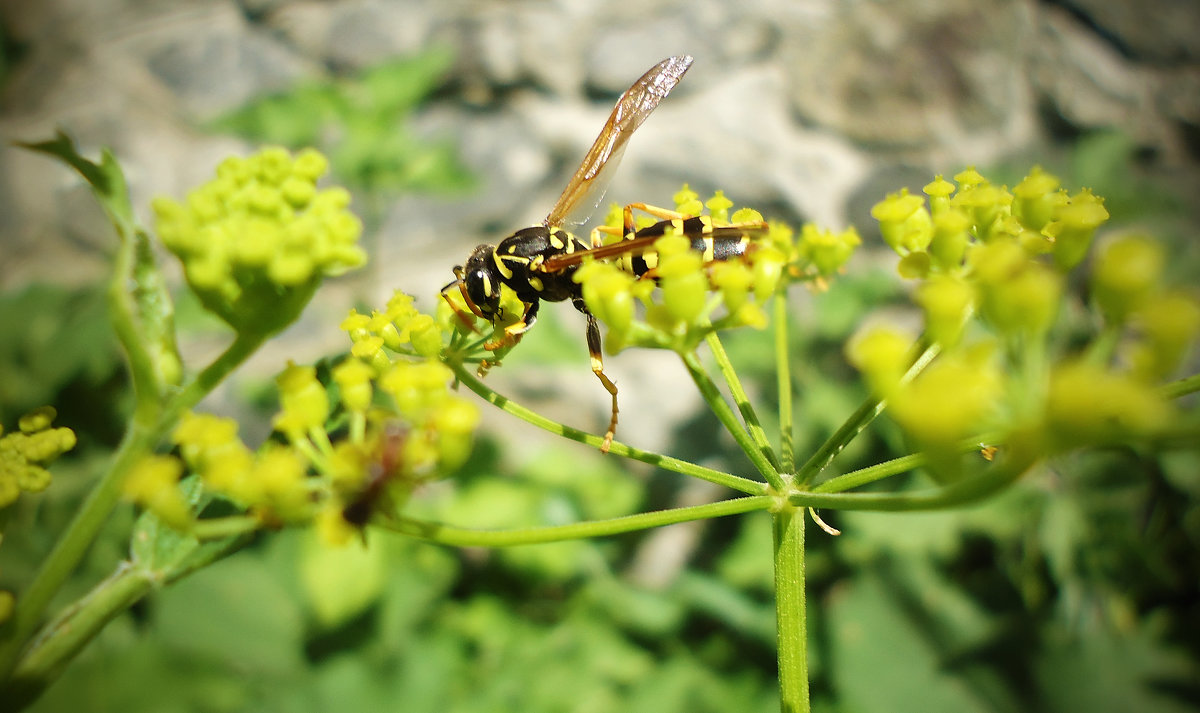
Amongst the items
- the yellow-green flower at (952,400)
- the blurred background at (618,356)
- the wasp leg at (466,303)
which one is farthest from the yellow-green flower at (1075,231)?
the blurred background at (618,356)

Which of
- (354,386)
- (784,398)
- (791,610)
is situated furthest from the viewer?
(784,398)

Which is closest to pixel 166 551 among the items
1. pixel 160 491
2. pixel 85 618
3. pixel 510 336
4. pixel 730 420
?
pixel 85 618

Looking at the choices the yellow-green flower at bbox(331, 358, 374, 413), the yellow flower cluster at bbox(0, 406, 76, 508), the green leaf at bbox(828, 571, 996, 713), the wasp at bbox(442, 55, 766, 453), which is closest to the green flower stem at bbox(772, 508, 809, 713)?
the wasp at bbox(442, 55, 766, 453)

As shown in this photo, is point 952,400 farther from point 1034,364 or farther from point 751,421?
point 751,421

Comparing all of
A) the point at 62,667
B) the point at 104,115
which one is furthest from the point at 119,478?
the point at 104,115

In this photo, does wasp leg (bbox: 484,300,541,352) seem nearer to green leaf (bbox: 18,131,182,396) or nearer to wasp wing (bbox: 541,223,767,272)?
wasp wing (bbox: 541,223,767,272)

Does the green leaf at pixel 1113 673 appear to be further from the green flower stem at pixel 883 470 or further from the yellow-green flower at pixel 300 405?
the yellow-green flower at pixel 300 405
